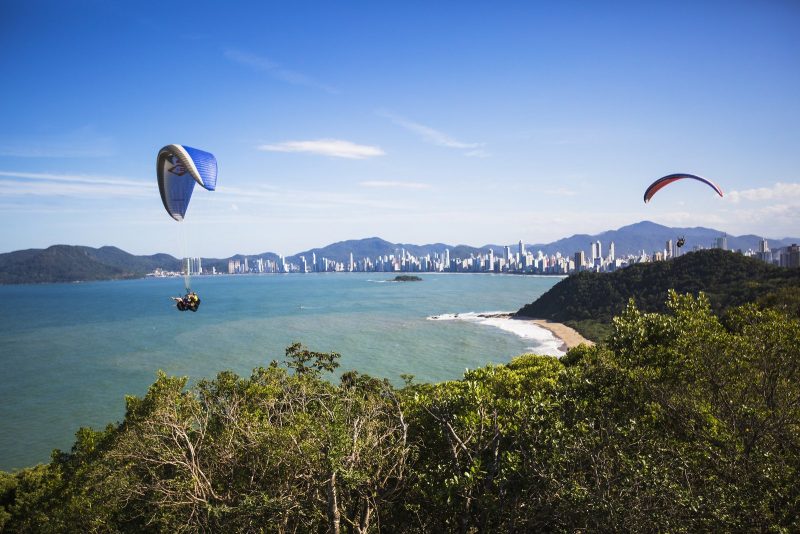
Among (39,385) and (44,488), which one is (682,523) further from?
(39,385)

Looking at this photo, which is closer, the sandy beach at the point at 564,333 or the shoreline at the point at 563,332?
the shoreline at the point at 563,332

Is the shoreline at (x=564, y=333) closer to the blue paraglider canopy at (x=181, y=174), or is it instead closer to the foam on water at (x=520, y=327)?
the foam on water at (x=520, y=327)

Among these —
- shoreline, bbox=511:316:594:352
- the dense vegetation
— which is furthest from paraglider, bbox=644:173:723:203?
shoreline, bbox=511:316:594:352

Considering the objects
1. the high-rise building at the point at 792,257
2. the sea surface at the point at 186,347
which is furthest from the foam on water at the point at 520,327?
the high-rise building at the point at 792,257

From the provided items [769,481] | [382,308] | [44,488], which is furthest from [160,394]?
[382,308]

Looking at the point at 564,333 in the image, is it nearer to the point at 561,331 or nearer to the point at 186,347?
the point at 561,331
